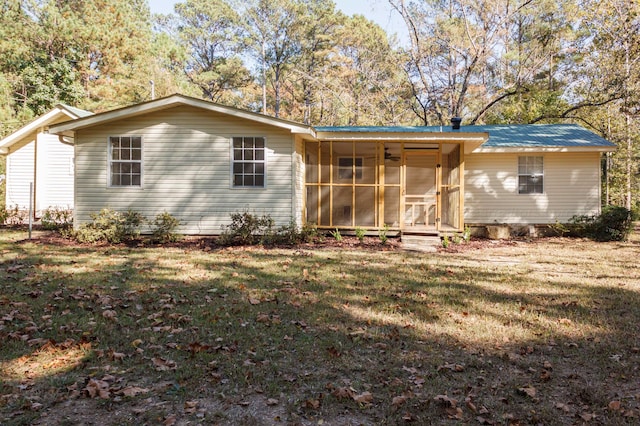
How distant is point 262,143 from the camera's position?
12.1m

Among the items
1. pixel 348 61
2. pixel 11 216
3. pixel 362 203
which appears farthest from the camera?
pixel 348 61

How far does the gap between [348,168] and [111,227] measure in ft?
21.9

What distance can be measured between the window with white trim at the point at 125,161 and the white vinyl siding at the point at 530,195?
10.1m

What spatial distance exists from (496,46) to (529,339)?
77.8 ft

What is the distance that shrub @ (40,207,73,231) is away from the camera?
14.2 meters

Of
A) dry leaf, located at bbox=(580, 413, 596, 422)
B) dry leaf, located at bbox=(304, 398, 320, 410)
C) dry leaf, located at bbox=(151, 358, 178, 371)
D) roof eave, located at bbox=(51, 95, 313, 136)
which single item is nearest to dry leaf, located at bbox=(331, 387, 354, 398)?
dry leaf, located at bbox=(304, 398, 320, 410)

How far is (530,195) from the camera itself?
14305 millimetres

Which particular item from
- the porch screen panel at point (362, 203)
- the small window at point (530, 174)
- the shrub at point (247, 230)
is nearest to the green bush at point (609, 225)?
the small window at point (530, 174)

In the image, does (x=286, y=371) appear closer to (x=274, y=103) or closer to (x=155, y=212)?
(x=155, y=212)

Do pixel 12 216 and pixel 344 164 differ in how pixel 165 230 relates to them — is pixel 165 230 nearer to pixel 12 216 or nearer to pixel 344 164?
pixel 344 164

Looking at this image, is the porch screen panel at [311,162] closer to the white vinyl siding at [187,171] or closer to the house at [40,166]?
the white vinyl siding at [187,171]

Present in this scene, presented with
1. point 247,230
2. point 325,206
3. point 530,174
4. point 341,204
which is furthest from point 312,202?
point 530,174

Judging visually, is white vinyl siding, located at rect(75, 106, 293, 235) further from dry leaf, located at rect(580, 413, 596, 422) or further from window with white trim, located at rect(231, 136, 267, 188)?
dry leaf, located at rect(580, 413, 596, 422)

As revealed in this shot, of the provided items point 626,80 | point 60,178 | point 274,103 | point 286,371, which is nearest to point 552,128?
point 626,80
